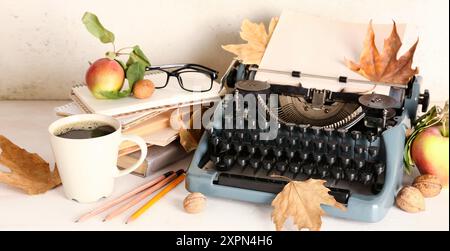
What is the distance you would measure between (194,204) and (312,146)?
26cm

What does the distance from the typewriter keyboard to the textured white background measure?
0.46 metres

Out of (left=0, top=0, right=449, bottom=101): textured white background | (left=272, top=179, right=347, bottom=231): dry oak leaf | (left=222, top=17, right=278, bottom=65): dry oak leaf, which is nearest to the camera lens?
(left=272, top=179, right=347, bottom=231): dry oak leaf

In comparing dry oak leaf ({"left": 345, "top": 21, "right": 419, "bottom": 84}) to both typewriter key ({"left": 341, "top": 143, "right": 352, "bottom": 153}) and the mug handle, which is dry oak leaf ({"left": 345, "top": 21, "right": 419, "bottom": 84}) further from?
the mug handle

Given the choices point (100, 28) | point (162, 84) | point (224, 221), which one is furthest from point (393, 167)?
point (100, 28)

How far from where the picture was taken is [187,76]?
1451mm

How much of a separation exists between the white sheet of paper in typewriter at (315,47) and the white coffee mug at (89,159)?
0.38 meters

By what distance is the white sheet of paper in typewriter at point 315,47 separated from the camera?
136cm

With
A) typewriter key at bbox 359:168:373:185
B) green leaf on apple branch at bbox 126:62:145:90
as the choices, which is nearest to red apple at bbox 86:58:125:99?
green leaf on apple branch at bbox 126:62:145:90

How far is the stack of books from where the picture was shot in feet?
4.05

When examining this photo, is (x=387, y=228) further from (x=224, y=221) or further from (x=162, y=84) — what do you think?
(x=162, y=84)

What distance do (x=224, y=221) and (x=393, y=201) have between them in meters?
0.31

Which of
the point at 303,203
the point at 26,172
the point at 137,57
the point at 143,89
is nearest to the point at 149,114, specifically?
the point at 143,89

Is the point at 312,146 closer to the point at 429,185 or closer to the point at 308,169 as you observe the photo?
the point at 308,169

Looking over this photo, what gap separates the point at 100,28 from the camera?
132 centimetres
